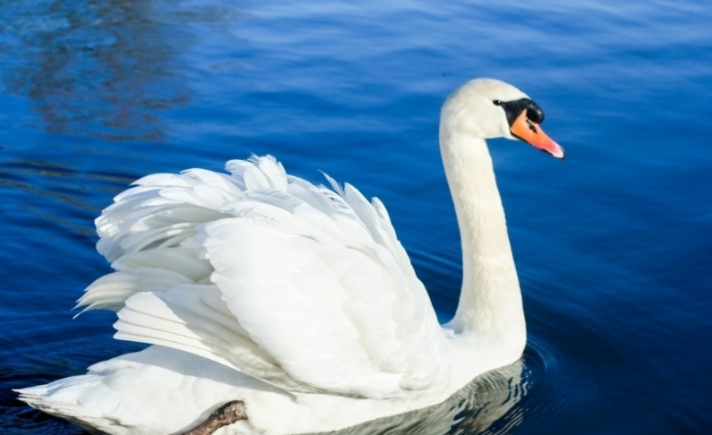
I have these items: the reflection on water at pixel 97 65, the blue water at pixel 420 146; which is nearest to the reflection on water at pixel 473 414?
the blue water at pixel 420 146

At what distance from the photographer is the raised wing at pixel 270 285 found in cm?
487

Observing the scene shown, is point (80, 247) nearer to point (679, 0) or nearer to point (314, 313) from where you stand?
point (314, 313)

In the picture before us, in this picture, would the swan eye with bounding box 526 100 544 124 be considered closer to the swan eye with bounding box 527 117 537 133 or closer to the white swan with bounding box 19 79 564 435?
the swan eye with bounding box 527 117 537 133

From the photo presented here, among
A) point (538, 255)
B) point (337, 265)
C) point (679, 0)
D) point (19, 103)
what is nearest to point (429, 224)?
point (538, 255)

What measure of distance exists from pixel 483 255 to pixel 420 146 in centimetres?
294

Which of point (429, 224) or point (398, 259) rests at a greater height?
point (398, 259)

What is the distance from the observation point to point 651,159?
29.6 feet

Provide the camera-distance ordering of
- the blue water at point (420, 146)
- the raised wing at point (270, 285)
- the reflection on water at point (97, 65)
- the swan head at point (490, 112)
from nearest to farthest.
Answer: the raised wing at point (270, 285), the swan head at point (490, 112), the blue water at point (420, 146), the reflection on water at point (97, 65)

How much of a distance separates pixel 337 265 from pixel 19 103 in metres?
5.44

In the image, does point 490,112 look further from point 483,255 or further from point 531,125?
point 483,255

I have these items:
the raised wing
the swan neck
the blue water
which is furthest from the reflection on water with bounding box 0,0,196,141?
the raised wing

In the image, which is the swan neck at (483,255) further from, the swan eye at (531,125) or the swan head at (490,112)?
the swan eye at (531,125)

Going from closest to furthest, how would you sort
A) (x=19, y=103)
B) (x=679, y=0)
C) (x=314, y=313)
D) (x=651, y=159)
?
(x=314, y=313)
(x=651, y=159)
(x=19, y=103)
(x=679, y=0)

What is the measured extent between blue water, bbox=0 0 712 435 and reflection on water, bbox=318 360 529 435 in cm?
4
